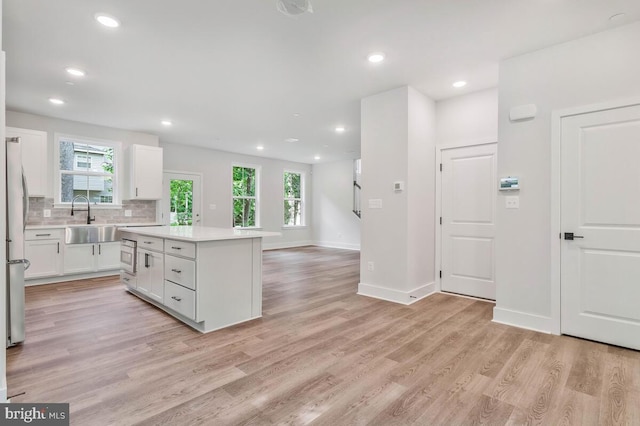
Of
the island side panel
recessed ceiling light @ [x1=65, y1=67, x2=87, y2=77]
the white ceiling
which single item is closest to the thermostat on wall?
the white ceiling

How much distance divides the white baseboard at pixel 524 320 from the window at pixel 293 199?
7.25 meters

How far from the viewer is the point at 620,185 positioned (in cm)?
267

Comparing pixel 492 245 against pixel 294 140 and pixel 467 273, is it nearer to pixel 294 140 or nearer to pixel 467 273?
pixel 467 273

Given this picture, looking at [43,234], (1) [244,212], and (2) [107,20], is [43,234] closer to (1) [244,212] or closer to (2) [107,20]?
(2) [107,20]

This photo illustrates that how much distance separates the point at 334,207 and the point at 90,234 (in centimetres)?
623

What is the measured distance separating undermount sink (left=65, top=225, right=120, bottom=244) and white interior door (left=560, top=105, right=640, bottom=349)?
635 centimetres

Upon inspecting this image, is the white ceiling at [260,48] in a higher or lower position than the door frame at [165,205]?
higher

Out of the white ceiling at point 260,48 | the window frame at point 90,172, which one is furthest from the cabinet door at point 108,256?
the white ceiling at point 260,48

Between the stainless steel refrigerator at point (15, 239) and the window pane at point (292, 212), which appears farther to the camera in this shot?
the window pane at point (292, 212)

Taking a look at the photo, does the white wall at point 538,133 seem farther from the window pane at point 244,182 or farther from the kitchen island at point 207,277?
the window pane at point 244,182

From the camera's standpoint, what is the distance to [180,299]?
3162 mm

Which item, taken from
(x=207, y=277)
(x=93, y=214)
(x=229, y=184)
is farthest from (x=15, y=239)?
(x=229, y=184)

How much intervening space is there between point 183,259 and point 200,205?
4.98m

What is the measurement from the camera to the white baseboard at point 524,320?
9.86ft
